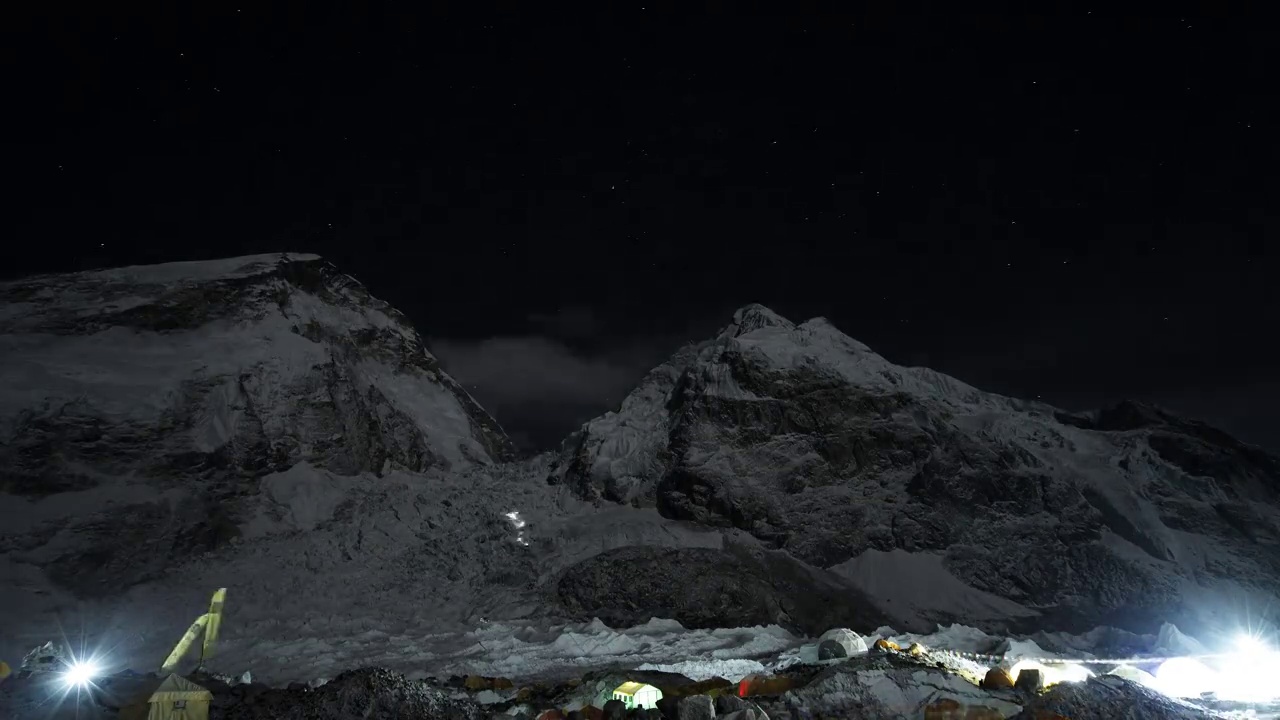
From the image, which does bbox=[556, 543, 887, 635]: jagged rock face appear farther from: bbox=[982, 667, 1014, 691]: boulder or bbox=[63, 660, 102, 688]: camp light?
bbox=[63, 660, 102, 688]: camp light

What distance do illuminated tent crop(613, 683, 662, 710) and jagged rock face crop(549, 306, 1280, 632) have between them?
45.6 metres

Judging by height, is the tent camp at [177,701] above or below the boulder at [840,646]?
above

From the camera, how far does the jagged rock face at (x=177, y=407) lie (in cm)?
5616

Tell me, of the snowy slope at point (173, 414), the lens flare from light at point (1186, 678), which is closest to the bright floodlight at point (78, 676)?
the lens flare from light at point (1186, 678)

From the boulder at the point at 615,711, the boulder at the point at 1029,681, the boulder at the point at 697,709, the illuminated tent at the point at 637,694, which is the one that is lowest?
the illuminated tent at the point at 637,694

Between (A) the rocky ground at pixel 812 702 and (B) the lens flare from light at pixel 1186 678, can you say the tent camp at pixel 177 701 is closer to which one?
(A) the rocky ground at pixel 812 702

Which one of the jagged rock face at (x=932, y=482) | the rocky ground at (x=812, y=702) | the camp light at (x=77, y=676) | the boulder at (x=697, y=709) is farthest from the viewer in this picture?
the jagged rock face at (x=932, y=482)

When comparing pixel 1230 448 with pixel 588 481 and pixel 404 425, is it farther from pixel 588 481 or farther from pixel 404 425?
pixel 404 425

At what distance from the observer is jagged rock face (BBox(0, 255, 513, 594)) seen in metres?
56.2

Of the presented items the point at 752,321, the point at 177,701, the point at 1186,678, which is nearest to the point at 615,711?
the point at 177,701

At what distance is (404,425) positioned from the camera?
278 ft

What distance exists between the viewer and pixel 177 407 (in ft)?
216

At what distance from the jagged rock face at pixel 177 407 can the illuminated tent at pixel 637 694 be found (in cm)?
4829

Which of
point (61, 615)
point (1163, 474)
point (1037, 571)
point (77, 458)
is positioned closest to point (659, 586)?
point (1037, 571)
